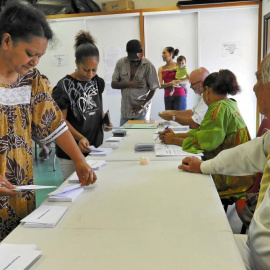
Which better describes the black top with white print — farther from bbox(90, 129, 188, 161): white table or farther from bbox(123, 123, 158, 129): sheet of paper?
bbox(123, 123, 158, 129): sheet of paper

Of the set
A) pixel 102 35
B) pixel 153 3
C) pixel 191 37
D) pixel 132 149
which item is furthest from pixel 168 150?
pixel 153 3

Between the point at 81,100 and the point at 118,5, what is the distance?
154 inches

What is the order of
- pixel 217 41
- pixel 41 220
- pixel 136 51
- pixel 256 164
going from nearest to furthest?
pixel 41 220
pixel 256 164
pixel 136 51
pixel 217 41

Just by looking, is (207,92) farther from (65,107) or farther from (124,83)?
(124,83)

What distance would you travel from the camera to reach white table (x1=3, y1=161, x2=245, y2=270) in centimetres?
87

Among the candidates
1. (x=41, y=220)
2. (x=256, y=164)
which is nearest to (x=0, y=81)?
(x=41, y=220)

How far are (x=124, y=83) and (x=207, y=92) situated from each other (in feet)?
5.74

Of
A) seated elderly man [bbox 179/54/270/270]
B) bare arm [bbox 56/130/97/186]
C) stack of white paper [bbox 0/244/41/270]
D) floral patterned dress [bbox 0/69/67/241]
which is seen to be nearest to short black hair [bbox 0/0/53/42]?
floral patterned dress [bbox 0/69/67/241]

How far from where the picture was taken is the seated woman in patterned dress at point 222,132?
200cm

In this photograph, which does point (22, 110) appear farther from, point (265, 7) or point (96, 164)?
point (265, 7)

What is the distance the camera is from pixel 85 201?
131 centimetres

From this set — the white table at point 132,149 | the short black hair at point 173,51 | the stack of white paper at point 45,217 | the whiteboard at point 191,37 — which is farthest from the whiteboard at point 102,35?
the stack of white paper at point 45,217

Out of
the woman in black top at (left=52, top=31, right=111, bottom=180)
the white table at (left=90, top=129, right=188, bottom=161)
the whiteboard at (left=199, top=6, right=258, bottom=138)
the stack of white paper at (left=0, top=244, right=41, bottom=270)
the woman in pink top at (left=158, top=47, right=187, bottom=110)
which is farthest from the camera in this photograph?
the whiteboard at (left=199, top=6, right=258, bottom=138)

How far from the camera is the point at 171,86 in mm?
4965
